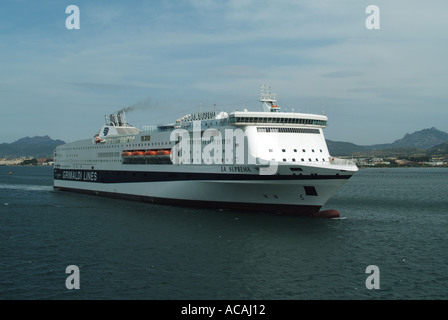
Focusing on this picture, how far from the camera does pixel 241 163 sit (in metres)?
32.9

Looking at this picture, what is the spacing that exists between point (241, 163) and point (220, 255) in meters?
11.7

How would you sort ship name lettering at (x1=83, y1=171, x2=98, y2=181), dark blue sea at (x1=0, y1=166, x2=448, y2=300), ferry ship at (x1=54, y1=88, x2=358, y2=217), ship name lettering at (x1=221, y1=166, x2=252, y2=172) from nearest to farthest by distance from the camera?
dark blue sea at (x1=0, y1=166, x2=448, y2=300) → ferry ship at (x1=54, y1=88, x2=358, y2=217) → ship name lettering at (x1=221, y1=166, x2=252, y2=172) → ship name lettering at (x1=83, y1=171, x2=98, y2=181)

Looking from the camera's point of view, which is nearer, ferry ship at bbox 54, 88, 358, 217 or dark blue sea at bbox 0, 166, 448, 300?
dark blue sea at bbox 0, 166, 448, 300

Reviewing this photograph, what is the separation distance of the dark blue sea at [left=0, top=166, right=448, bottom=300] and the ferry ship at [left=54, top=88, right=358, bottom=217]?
151 centimetres

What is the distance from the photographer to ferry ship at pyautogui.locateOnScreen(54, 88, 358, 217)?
103 ft

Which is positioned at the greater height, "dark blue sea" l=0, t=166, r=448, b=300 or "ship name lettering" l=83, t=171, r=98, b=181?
"ship name lettering" l=83, t=171, r=98, b=181

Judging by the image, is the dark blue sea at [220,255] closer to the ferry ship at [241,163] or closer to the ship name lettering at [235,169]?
the ferry ship at [241,163]

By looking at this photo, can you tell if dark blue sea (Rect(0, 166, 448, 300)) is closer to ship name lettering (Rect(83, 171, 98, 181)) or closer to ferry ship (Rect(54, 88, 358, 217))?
ferry ship (Rect(54, 88, 358, 217))

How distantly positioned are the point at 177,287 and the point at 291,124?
794 inches

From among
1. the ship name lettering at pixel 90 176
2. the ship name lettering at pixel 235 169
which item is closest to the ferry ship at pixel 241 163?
the ship name lettering at pixel 235 169

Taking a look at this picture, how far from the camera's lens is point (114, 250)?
23.5 meters

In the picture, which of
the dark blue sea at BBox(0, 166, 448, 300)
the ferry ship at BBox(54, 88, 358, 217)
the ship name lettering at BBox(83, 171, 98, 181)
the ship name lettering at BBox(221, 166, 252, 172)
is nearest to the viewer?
the dark blue sea at BBox(0, 166, 448, 300)

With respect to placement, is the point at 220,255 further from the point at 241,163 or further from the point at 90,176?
the point at 90,176

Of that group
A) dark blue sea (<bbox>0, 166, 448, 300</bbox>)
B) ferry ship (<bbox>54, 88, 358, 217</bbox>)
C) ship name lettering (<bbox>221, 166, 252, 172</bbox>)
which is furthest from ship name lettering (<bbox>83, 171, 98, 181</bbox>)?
ship name lettering (<bbox>221, 166, 252, 172</bbox>)
